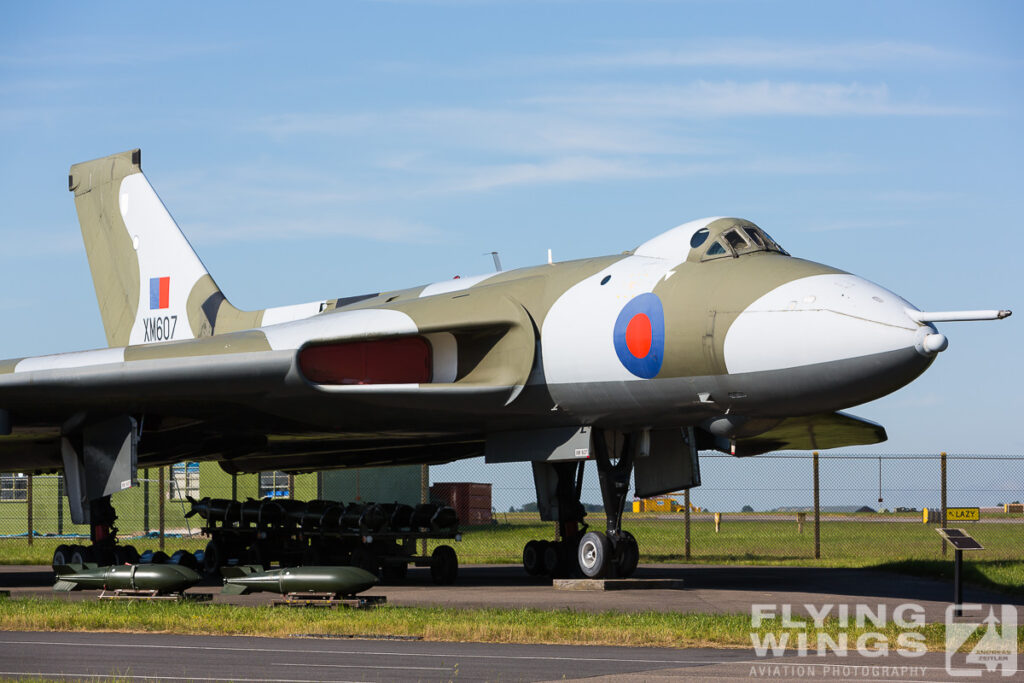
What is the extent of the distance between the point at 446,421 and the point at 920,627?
24.2ft

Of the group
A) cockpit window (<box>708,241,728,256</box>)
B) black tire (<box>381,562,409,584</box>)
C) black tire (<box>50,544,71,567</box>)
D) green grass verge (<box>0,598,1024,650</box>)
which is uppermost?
cockpit window (<box>708,241,728,256</box>)

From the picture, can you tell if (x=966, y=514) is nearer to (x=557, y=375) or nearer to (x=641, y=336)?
(x=557, y=375)

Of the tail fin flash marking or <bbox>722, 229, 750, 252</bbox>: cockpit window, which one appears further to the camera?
the tail fin flash marking

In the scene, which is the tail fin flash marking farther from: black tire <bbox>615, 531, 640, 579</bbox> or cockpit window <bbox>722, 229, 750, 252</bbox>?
cockpit window <bbox>722, 229, 750, 252</bbox>

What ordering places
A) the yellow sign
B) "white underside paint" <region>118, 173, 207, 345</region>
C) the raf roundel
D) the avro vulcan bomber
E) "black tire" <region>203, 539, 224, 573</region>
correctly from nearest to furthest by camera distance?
1. the avro vulcan bomber
2. the raf roundel
3. "black tire" <region>203, 539, 224, 573</region>
4. "white underside paint" <region>118, 173, 207, 345</region>
5. the yellow sign

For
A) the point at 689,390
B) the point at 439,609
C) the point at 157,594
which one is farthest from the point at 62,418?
the point at 689,390

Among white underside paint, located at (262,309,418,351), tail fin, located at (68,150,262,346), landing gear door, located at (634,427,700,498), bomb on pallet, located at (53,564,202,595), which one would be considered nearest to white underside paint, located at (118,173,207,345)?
tail fin, located at (68,150,262,346)

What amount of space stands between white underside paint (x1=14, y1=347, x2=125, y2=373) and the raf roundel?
6.28 m

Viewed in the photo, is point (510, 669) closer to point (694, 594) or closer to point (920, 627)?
point (920, 627)

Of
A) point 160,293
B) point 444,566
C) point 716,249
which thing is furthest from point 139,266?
point 716,249

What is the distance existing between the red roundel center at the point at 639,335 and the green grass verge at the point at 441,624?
3381mm

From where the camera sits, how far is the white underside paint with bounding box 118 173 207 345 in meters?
21.0

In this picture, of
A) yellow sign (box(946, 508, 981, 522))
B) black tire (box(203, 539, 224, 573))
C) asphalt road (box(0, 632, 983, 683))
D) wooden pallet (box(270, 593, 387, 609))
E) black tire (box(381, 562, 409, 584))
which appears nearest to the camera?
asphalt road (box(0, 632, 983, 683))

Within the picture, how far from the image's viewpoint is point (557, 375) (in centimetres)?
1483
